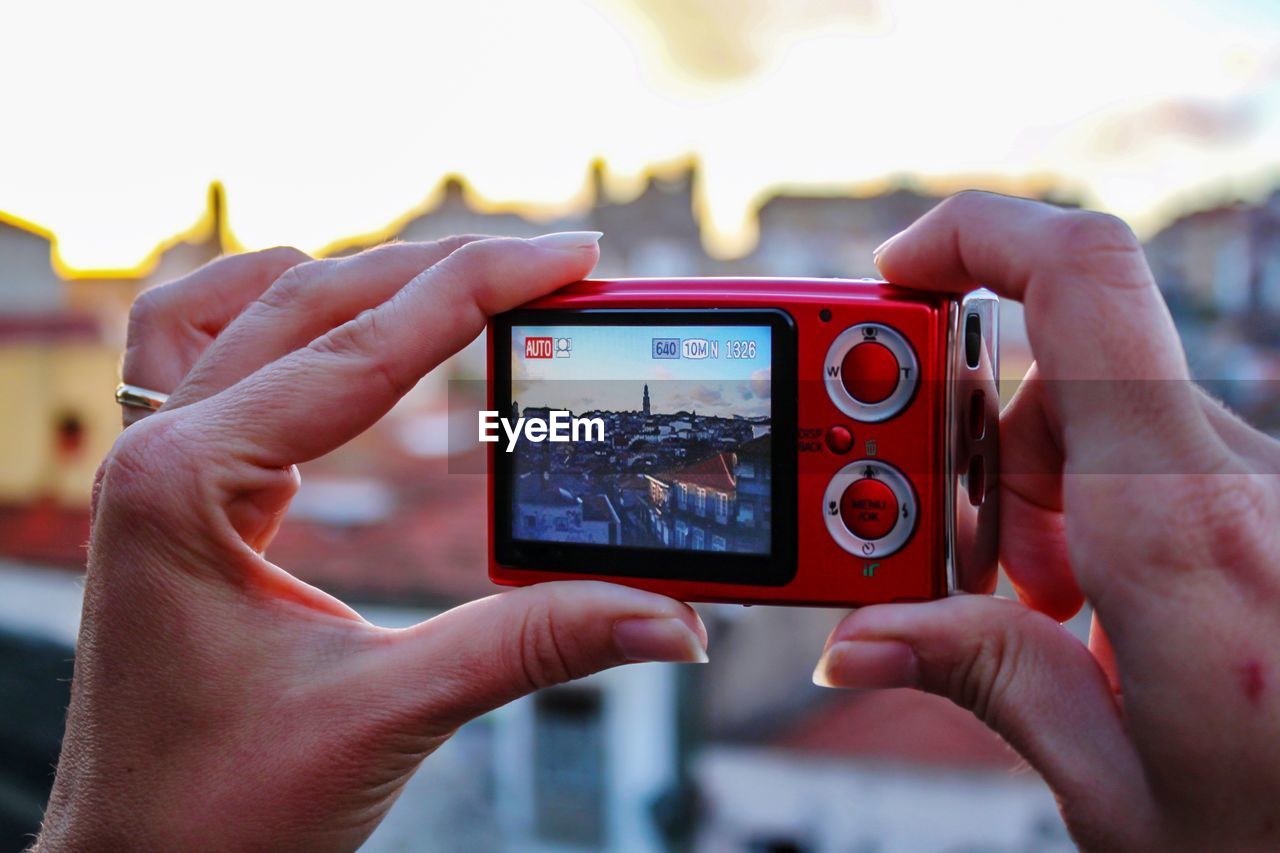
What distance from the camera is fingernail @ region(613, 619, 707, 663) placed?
124cm

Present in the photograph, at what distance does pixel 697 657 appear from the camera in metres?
1.27

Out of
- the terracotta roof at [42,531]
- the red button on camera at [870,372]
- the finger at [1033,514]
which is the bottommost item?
the terracotta roof at [42,531]

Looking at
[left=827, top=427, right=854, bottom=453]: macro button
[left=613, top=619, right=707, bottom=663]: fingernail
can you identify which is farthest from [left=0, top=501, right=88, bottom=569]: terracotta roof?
[left=827, top=427, right=854, bottom=453]: macro button

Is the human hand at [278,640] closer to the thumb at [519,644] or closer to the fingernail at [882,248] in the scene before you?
the thumb at [519,644]

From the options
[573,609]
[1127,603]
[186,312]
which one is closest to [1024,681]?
[1127,603]

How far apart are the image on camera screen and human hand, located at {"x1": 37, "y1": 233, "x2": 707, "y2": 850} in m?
0.09

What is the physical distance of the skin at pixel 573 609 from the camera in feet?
3.44

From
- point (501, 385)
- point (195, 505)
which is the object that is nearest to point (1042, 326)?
point (501, 385)

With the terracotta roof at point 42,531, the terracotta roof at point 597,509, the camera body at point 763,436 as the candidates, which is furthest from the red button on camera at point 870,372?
the terracotta roof at point 42,531

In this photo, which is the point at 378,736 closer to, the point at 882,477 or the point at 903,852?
the point at 882,477

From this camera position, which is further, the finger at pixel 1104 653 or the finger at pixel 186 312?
the finger at pixel 186 312

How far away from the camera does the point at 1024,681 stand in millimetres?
1157

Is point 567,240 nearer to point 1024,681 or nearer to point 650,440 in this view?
point 650,440

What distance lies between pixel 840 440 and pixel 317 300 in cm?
72
